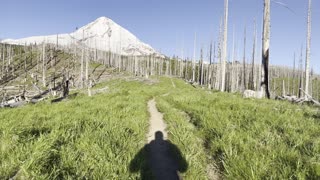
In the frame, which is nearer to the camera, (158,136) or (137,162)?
(137,162)

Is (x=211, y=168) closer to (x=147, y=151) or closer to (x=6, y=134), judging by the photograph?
(x=147, y=151)

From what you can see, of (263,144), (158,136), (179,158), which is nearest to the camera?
(263,144)

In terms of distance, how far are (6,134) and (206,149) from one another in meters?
4.81

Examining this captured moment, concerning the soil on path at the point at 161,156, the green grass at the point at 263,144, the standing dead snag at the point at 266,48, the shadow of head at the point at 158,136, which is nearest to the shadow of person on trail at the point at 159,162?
the soil on path at the point at 161,156

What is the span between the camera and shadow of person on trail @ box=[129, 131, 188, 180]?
239 inches

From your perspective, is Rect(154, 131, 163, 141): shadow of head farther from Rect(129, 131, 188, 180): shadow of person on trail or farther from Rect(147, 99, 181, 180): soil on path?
Rect(129, 131, 188, 180): shadow of person on trail

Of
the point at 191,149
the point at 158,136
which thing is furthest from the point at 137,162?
the point at 158,136

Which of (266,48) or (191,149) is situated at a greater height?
(266,48)

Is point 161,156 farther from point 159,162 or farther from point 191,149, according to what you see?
point 191,149

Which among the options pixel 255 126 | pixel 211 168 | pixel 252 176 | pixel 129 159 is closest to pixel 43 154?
pixel 129 159

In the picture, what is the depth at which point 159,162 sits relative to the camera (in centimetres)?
696

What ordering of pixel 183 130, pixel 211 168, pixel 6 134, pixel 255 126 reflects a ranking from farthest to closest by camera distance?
pixel 183 130
pixel 255 126
pixel 6 134
pixel 211 168

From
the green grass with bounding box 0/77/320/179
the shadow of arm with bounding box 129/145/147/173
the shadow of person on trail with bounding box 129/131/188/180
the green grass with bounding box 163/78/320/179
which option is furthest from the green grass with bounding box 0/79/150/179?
the green grass with bounding box 163/78/320/179

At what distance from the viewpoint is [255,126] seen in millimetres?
8117
